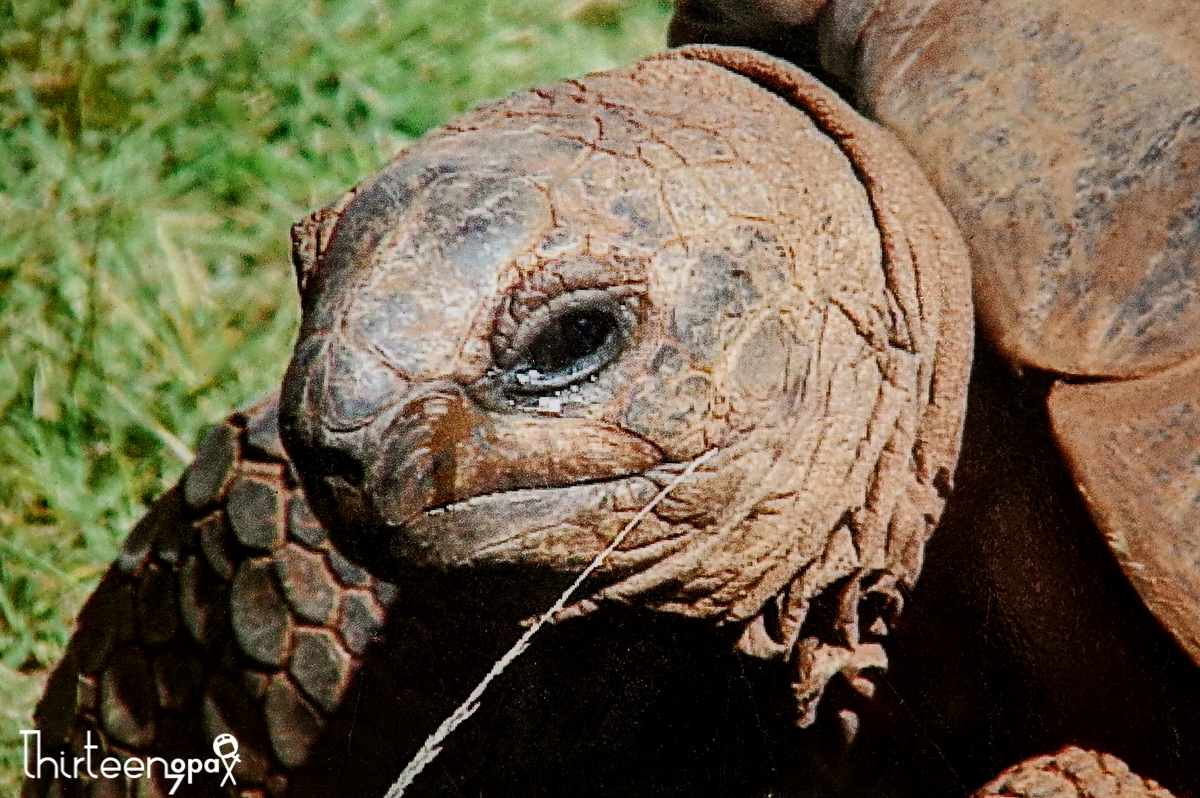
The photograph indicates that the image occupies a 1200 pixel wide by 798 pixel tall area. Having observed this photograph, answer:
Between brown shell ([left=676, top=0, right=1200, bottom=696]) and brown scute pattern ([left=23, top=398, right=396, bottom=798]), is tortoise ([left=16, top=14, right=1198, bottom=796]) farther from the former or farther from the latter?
brown scute pattern ([left=23, top=398, right=396, bottom=798])

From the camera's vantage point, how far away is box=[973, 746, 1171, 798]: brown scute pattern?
6.50 ft

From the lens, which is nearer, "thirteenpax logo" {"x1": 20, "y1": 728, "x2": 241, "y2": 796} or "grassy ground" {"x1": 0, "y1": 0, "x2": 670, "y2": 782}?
"thirteenpax logo" {"x1": 20, "y1": 728, "x2": 241, "y2": 796}

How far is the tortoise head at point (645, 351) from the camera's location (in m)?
1.78

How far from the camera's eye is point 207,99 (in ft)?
13.2

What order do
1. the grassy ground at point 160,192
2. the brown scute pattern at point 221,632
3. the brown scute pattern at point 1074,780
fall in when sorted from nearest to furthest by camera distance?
the brown scute pattern at point 1074,780
the brown scute pattern at point 221,632
the grassy ground at point 160,192

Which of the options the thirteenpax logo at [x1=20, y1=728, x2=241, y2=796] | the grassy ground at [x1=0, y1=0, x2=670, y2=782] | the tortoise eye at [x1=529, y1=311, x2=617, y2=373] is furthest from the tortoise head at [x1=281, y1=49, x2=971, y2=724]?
the grassy ground at [x1=0, y1=0, x2=670, y2=782]

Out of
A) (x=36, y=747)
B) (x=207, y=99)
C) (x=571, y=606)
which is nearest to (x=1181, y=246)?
(x=571, y=606)

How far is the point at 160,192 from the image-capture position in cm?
386

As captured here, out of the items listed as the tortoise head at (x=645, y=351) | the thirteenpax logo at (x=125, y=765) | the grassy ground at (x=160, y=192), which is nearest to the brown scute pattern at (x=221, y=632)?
the thirteenpax logo at (x=125, y=765)

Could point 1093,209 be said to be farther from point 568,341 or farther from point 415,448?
point 415,448

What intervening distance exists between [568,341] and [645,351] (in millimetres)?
87

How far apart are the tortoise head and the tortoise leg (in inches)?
9.5

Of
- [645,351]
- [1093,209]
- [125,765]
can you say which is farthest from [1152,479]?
[125,765]

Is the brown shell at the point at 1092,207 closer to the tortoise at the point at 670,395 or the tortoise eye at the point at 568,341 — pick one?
the tortoise at the point at 670,395
